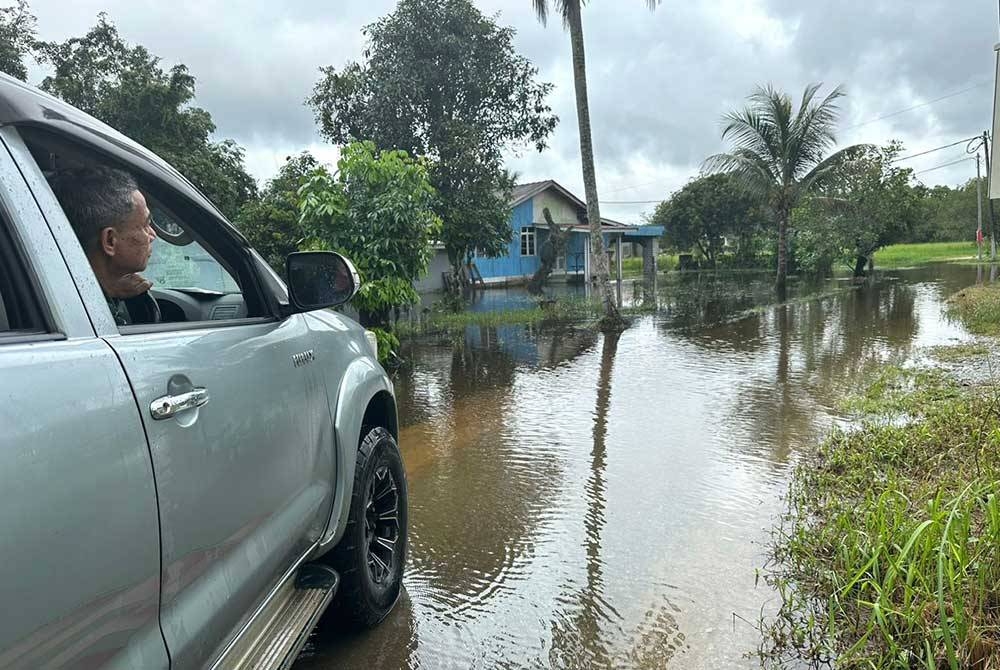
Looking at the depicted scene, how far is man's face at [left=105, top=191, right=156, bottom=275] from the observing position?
183cm

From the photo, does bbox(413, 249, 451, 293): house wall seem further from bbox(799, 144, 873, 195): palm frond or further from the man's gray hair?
the man's gray hair

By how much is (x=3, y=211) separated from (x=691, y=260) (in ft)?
131

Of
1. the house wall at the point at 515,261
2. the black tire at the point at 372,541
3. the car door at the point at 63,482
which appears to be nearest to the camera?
the car door at the point at 63,482

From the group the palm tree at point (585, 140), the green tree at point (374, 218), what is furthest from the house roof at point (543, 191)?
the green tree at point (374, 218)

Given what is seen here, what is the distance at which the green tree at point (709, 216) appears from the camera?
1500 inches

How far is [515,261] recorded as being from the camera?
29375 mm

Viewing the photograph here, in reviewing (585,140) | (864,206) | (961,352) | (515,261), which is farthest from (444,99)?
(864,206)

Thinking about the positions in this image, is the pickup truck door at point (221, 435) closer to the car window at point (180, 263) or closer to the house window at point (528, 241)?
the car window at point (180, 263)

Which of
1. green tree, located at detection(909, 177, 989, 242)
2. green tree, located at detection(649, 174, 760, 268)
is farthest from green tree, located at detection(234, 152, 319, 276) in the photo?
green tree, located at detection(909, 177, 989, 242)

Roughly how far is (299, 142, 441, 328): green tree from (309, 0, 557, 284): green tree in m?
9.01

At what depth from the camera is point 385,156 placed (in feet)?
29.2

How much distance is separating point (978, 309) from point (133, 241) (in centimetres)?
1420

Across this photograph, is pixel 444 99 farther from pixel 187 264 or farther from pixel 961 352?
pixel 187 264

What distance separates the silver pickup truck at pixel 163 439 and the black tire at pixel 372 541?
2cm
